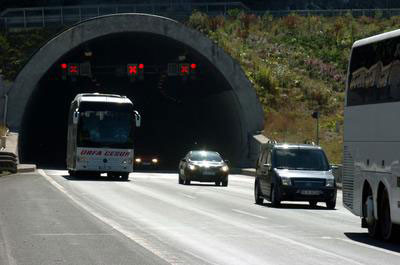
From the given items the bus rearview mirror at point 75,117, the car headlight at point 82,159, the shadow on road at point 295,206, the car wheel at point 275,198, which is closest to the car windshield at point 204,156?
the car headlight at point 82,159

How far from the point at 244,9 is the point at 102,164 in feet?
152

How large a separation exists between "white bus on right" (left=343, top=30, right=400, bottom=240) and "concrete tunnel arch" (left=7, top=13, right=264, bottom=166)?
42057mm

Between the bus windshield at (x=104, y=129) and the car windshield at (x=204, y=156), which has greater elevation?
the bus windshield at (x=104, y=129)

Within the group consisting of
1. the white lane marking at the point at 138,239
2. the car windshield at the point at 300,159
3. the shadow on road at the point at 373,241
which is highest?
the car windshield at the point at 300,159

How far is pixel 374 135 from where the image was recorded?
19.8 m

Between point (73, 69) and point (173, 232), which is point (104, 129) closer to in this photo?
point (73, 69)

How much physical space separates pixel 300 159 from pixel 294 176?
1502 millimetres

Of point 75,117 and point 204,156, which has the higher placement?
point 75,117

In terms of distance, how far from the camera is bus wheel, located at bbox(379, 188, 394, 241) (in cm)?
1891

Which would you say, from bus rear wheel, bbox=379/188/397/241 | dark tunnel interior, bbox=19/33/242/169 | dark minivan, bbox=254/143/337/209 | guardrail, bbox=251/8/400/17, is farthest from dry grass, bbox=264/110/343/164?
bus rear wheel, bbox=379/188/397/241

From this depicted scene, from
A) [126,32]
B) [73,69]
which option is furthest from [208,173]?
[73,69]

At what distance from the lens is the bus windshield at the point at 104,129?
4719cm

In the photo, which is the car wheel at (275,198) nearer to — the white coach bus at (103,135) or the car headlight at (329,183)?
the car headlight at (329,183)

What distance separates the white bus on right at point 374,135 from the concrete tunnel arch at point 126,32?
4206 cm
